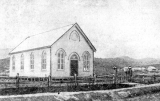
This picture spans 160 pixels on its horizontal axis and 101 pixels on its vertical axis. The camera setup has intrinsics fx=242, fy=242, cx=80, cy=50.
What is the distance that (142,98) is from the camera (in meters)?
13.0

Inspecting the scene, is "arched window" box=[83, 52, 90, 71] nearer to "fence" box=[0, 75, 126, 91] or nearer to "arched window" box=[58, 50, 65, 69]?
"arched window" box=[58, 50, 65, 69]

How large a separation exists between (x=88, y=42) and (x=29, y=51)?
5.82 metres

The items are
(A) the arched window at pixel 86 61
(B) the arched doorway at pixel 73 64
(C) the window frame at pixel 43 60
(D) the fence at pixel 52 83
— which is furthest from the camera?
(A) the arched window at pixel 86 61

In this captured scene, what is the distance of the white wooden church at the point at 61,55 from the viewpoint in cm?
2050

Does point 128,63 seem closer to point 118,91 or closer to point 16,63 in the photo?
point 16,63

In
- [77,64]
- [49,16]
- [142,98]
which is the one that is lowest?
[142,98]

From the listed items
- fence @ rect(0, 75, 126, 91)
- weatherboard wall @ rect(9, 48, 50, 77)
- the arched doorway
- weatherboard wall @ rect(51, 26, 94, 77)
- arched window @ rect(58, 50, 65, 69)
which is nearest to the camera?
fence @ rect(0, 75, 126, 91)

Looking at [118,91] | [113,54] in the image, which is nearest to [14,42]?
[118,91]

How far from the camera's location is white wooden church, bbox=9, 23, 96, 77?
20500 mm

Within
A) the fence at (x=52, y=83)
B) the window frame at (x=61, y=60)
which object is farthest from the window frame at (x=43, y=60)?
the fence at (x=52, y=83)

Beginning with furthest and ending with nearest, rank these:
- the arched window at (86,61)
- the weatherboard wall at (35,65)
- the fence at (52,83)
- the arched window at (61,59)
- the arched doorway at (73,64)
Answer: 1. the arched window at (86,61)
2. the arched doorway at (73,64)
3. the arched window at (61,59)
4. the weatherboard wall at (35,65)
5. the fence at (52,83)

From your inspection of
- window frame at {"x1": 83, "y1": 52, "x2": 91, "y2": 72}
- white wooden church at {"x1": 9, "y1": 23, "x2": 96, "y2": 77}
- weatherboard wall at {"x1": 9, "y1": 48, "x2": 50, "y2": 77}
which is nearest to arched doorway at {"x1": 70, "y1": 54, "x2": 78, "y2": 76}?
white wooden church at {"x1": 9, "y1": 23, "x2": 96, "y2": 77}

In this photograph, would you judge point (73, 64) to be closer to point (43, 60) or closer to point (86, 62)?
point (86, 62)

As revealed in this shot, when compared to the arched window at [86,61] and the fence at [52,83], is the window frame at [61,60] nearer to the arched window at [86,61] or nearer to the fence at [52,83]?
the fence at [52,83]
